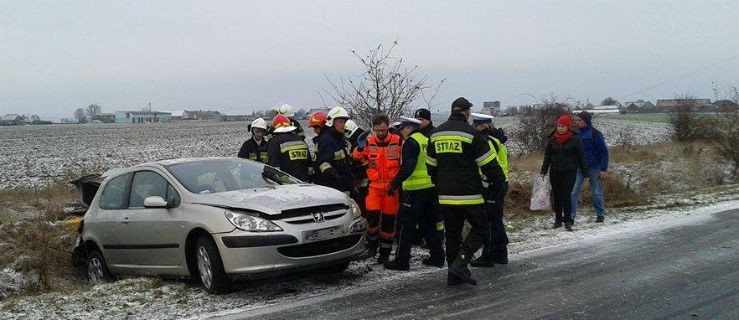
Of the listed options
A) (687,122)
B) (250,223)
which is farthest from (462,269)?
(687,122)

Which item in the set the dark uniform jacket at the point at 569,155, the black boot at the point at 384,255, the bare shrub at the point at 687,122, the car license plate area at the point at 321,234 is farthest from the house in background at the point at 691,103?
the car license plate area at the point at 321,234

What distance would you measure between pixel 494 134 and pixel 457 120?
154cm

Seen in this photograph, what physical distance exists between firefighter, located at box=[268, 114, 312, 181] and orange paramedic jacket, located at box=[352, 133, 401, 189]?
3.99 ft

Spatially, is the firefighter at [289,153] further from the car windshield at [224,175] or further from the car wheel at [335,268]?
the car wheel at [335,268]

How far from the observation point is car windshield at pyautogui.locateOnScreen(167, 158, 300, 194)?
719cm

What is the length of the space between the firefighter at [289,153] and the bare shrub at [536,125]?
540 inches

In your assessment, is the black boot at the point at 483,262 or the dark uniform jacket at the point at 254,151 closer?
the black boot at the point at 483,262

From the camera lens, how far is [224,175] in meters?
7.47

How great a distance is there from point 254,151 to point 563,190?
4.95 metres

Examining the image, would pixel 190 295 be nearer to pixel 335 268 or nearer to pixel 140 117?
pixel 335 268

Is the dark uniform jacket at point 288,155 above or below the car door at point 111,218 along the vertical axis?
above

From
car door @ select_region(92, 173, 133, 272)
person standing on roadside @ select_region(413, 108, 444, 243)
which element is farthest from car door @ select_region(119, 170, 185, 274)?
person standing on roadside @ select_region(413, 108, 444, 243)

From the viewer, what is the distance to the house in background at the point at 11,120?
339 ft

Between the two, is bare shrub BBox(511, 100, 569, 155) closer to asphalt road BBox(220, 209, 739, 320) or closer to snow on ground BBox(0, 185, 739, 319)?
snow on ground BBox(0, 185, 739, 319)
